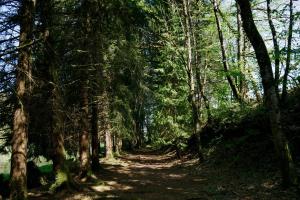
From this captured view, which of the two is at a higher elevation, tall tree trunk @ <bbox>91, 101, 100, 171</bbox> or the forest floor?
tall tree trunk @ <bbox>91, 101, 100, 171</bbox>

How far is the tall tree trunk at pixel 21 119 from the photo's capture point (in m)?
8.53

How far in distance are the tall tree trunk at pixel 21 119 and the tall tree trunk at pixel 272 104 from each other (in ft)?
19.5

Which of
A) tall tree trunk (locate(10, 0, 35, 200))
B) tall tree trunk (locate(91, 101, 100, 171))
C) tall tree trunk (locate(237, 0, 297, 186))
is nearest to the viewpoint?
tall tree trunk (locate(10, 0, 35, 200))

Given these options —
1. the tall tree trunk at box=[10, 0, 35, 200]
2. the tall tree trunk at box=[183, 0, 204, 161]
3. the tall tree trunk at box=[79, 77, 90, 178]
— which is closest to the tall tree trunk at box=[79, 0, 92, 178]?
the tall tree trunk at box=[79, 77, 90, 178]

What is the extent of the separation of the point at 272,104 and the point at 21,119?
664 centimetres

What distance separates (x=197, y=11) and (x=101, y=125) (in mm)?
10209

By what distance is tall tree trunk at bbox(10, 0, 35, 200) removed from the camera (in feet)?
28.0

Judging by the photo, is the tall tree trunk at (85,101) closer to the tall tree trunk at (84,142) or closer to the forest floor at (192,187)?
the tall tree trunk at (84,142)

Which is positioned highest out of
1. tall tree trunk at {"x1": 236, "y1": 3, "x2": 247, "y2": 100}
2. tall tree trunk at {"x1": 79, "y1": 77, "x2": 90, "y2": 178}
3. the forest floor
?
tall tree trunk at {"x1": 236, "y1": 3, "x2": 247, "y2": 100}

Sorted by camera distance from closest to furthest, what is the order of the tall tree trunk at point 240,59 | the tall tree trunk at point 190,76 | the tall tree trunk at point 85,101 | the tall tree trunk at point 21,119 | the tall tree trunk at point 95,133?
the tall tree trunk at point 21,119 < the tall tree trunk at point 85,101 < the tall tree trunk at point 95,133 < the tall tree trunk at point 240,59 < the tall tree trunk at point 190,76

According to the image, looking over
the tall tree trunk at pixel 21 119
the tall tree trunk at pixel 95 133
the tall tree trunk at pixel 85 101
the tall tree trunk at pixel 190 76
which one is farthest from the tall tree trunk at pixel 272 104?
the tall tree trunk at pixel 190 76

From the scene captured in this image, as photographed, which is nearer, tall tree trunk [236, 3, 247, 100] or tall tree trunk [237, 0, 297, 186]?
tall tree trunk [237, 0, 297, 186]

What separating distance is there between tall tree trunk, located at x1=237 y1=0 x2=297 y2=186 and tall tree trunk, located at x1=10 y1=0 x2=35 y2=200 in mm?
5930

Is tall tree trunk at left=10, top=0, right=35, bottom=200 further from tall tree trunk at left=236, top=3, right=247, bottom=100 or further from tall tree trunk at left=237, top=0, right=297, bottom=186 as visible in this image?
tall tree trunk at left=236, top=3, right=247, bottom=100
